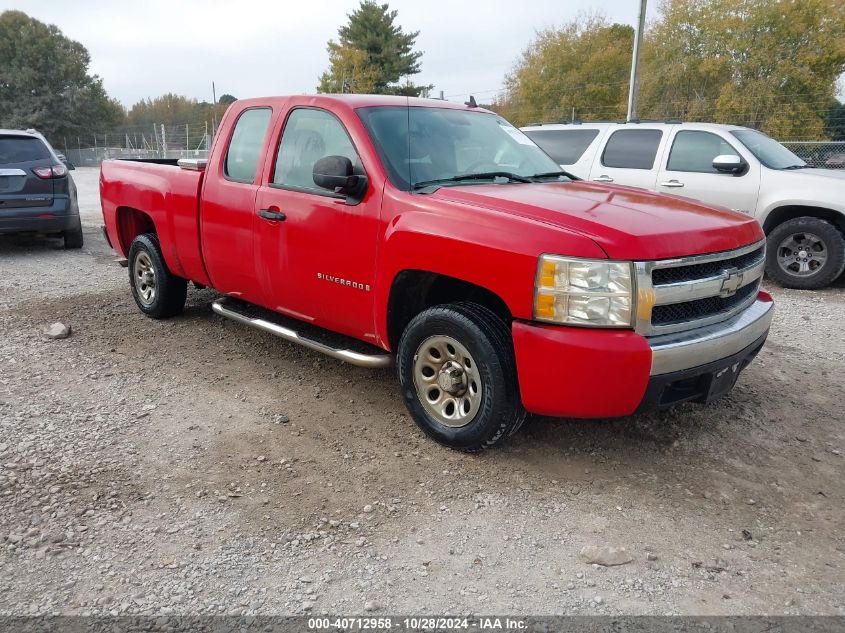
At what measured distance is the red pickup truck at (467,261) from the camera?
9.97ft

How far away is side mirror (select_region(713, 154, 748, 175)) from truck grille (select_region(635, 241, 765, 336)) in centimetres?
434

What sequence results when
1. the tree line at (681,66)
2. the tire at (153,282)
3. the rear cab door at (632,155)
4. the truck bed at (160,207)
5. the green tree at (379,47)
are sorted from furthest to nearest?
the green tree at (379,47) < the tree line at (681,66) < the rear cab door at (632,155) < the tire at (153,282) < the truck bed at (160,207)

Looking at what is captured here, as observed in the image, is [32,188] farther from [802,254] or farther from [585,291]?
[802,254]

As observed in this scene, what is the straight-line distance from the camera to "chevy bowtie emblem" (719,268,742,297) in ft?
11.1

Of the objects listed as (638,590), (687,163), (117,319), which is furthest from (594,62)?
(638,590)

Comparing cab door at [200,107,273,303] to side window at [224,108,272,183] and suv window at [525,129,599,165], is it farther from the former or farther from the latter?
suv window at [525,129,599,165]

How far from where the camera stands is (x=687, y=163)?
8133mm

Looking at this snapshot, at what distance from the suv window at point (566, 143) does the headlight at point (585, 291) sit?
6.01 m

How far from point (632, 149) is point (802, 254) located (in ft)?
7.48

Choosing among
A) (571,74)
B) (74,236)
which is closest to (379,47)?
(571,74)

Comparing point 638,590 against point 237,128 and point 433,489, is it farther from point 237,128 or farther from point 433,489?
point 237,128

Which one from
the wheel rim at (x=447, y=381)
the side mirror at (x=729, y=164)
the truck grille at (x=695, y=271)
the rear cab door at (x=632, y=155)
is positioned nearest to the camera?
the truck grille at (x=695, y=271)

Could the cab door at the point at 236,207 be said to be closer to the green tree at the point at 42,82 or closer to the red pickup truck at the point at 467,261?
the red pickup truck at the point at 467,261

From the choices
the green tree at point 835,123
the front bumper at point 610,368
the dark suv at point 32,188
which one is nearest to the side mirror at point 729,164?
the front bumper at point 610,368
